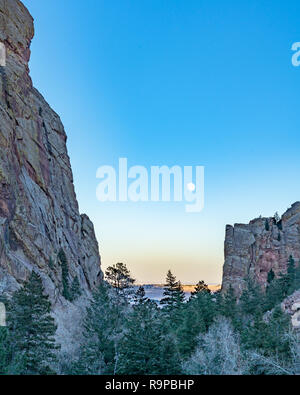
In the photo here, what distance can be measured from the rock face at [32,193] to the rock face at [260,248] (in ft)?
153

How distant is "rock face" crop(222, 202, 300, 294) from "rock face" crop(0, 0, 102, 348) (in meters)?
46.7

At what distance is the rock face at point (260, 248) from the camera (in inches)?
3354

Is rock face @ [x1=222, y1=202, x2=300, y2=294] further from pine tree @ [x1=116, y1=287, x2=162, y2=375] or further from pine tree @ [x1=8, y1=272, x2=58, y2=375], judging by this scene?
pine tree @ [x1=8, y1=272, x2=58, y2=375]

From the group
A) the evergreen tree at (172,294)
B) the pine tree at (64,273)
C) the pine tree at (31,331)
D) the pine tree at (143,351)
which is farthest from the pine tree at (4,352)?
the evergreen tree at (172,294)

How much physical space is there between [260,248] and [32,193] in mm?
69828

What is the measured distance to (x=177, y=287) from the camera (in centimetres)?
5469

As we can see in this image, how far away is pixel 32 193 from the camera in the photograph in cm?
4284

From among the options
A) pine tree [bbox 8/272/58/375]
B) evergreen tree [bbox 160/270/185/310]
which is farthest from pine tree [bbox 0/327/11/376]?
evergreen tree [bbox 160/270/185/310]

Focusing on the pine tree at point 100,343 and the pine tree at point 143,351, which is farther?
the pine tree at point 100,343

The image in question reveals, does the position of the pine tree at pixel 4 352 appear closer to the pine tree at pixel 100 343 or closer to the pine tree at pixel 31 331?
the pine tree at pixel 31 331

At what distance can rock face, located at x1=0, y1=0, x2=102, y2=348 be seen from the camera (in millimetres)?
34531

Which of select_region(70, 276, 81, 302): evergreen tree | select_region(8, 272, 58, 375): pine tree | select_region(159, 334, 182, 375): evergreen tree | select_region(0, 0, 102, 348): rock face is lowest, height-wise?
select_region(159, 334, 182, 375): evergreen tree

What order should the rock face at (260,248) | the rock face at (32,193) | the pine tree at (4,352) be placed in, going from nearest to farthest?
1. the pine tree at (4,352)
2. the rock face at (32,193)
3. the rock face at (260,248)
